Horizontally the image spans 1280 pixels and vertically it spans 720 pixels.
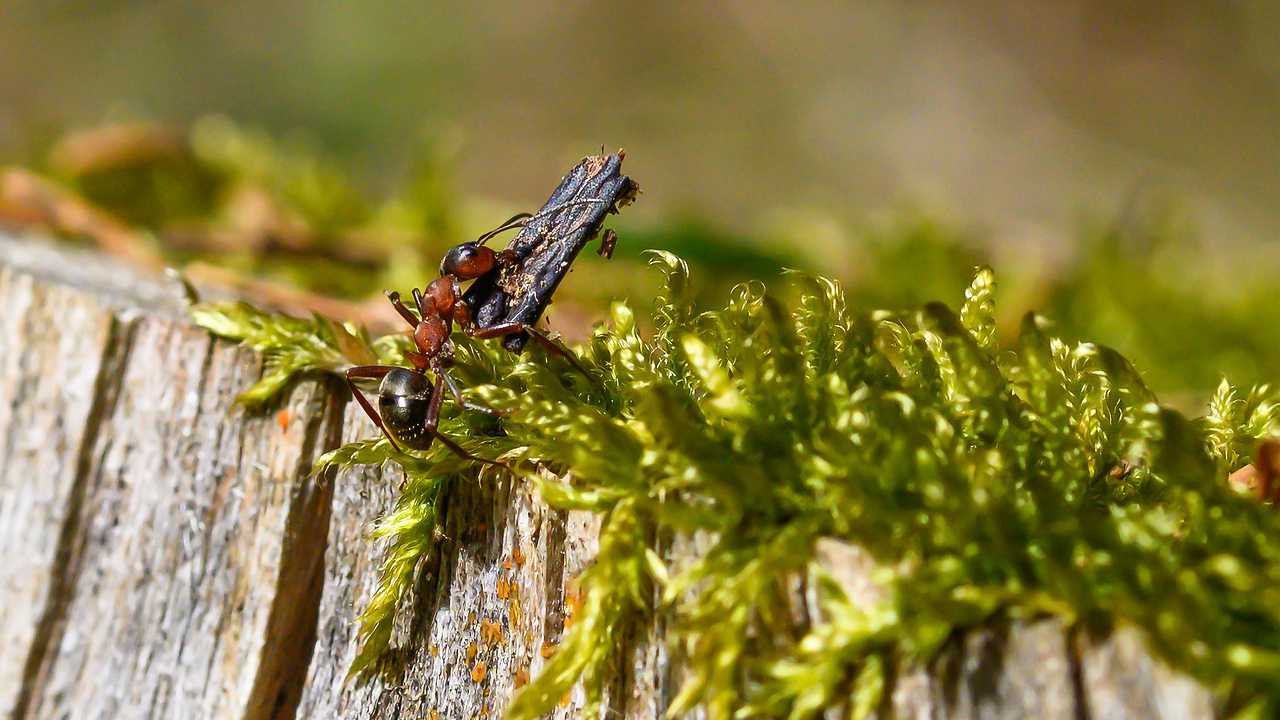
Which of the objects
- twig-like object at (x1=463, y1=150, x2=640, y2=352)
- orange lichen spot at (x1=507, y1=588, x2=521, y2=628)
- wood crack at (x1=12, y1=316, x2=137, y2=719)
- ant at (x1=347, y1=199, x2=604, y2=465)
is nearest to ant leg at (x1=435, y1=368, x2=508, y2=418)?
ant at (x1=347, y1=199, x2=604, y2=465)

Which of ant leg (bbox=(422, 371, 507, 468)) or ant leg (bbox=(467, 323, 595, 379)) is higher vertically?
ant leg (bbox=(467, 323, 595, 379))

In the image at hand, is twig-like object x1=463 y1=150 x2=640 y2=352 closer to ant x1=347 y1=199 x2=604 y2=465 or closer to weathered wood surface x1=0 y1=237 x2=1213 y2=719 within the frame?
ant x1=347 y1=199 x2=604 y2=465

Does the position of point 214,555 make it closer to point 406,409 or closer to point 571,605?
point 406,409

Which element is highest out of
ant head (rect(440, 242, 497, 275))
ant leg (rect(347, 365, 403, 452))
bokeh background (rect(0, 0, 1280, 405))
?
bokeh background (rect(0, 0, 1280, 405))

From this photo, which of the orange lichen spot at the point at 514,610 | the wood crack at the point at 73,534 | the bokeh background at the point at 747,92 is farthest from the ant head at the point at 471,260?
the bokeh background at the point at 747,92

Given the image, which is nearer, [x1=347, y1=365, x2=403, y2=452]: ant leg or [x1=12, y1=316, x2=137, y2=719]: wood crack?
[x1=347, y1=365, x2=403, y2=452]: ant leg

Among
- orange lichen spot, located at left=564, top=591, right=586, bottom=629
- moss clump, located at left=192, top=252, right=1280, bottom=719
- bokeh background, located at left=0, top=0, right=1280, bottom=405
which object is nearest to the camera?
moss clump, located at left=192, top=252, right=1280, bottom=719

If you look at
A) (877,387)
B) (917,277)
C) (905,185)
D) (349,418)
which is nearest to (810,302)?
(877,387)
